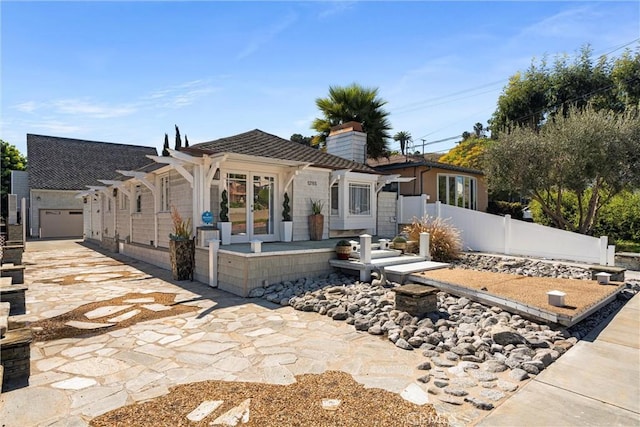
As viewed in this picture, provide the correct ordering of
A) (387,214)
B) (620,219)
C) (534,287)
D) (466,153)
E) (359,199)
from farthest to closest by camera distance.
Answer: (466,153)
(387,214)
(620,219)
(359,199)
(534,287)

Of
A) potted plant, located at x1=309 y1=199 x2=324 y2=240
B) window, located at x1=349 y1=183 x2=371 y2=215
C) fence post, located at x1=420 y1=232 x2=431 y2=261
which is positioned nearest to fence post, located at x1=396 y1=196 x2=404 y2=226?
window, located at x1=349 y1=183 x2=371 y2=215

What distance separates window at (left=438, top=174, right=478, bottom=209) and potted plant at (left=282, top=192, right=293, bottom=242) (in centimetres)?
871

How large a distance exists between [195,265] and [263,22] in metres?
5.81

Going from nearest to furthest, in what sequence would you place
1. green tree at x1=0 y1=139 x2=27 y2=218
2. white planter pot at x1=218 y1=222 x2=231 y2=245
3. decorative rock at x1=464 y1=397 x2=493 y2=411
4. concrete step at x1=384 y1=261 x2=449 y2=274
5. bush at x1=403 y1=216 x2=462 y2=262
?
1. decorative rock at x1=464 y1=397 x2=493 y2=411
2. concrete step at x1=384 y1=261 x2=449 y2=274
3. white planter pot at x1=218 y1=222 x2=231 y2=245
4. bush at x1=403 y1=216 x2=462 y2=262
5. green tree at x1=0 y1=139 x2=27 y2=218

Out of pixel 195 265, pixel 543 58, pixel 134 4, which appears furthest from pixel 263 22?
pixel 543 58

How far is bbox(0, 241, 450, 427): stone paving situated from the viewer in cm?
295

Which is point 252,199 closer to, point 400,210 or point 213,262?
point 213,262

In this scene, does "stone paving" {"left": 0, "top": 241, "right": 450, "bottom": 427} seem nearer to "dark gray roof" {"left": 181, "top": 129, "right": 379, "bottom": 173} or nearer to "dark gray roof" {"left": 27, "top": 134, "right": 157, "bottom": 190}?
"dark gray roof" {"left": 181, "top": 129, "right": 379, "bottom": 173}

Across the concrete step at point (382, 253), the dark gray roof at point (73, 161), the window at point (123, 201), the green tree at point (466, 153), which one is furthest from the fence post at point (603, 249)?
the dark gray roof at point (73, 161)

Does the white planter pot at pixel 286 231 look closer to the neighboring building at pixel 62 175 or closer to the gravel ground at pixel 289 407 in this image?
the gravel ground at pixel 289 407

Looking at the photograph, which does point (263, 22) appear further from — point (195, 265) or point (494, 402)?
point (494, 402)

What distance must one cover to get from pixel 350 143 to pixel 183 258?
839 centimetres

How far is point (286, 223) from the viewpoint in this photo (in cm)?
996

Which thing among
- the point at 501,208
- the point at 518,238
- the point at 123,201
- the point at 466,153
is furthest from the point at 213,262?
the point at 466,153
